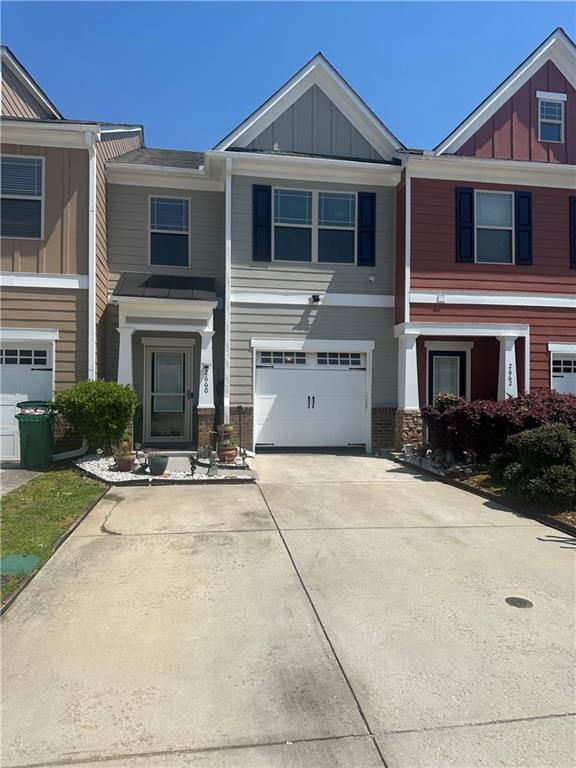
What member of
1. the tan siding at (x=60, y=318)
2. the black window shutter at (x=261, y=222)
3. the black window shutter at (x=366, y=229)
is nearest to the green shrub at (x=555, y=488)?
the black window shutter at (x=366, y=229)

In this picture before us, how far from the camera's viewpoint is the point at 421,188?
12023 mm

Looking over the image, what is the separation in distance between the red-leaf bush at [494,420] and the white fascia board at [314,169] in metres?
5.75

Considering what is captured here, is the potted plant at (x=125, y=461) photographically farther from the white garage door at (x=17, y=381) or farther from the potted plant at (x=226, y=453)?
the white garage door at (x=17, y=381)

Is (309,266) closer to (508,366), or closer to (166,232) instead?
(166,232)

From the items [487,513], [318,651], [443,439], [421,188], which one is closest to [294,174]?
[421,188]

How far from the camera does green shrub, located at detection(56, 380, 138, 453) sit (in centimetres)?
964

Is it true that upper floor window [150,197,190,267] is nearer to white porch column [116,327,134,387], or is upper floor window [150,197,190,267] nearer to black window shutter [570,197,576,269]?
white porch column [116,327,134,387]

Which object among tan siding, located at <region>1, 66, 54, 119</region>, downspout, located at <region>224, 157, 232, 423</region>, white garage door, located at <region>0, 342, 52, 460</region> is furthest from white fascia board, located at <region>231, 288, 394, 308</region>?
tan siding, located at <region>1, 66, 54, 119</region>

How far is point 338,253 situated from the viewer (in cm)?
1240

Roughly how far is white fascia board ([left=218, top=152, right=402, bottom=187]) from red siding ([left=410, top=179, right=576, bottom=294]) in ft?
2.64

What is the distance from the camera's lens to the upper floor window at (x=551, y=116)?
41.7 feet

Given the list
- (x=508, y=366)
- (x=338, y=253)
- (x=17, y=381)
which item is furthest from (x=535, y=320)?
(x=17, y=381)

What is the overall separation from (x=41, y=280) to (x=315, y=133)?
706 centimetres

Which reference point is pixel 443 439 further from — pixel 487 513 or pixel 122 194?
pixel 122 194
